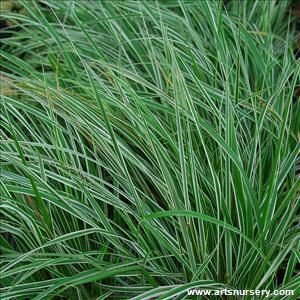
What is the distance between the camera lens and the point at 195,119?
174 centimetres

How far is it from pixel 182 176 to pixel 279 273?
1.93 ft

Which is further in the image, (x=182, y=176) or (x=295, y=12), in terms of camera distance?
(x=295, y=12)

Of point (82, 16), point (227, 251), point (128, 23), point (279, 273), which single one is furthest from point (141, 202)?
point (82, 16)

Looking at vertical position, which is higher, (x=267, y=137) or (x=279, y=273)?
(x=267, y=137)

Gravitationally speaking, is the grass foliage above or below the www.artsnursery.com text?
above

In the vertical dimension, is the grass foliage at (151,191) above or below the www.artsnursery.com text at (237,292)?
above

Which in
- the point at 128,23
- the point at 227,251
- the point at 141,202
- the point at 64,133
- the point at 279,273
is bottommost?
the point at 279,273

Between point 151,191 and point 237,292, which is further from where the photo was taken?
point 151,191

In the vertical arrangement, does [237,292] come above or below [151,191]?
below

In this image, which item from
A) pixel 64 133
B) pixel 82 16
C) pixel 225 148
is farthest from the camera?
pixel 82 16

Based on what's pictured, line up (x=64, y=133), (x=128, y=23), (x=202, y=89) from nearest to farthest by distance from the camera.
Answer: (x=202, y=89), (x=64, y=133), (x=128, y=23)

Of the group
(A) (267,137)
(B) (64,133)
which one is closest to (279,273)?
(A) (267,137)

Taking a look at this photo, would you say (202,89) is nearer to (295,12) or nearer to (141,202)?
(141,202)

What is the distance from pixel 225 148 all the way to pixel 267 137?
51 centimetres
